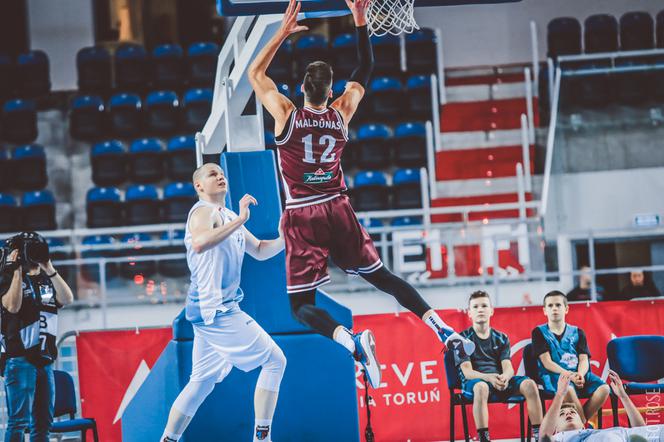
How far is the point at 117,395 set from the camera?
9742mm

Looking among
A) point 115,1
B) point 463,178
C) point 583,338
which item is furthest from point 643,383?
point 115,1

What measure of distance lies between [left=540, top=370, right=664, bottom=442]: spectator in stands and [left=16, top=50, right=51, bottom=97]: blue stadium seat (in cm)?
1235

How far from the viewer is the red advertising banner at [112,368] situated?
31.9 ft

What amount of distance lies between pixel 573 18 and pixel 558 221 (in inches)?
235

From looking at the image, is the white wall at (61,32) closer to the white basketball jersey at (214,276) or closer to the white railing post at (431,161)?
the white railing post at (431,161)

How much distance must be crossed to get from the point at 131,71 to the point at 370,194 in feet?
18.3

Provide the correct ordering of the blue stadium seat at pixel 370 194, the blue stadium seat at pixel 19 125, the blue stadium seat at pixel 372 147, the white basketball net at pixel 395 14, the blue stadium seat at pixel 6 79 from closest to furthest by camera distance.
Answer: the white basketball net at pixel 395 14 < the blue stadium seat at pixel 370 194 < the blue stadium seat at pixel 372 147 < the blue stadium seat at pixel 19 125 < the blue stadium seat at pixel 6 79

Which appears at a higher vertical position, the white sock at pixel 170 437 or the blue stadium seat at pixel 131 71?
the blue stadium seat at pixel 131 71

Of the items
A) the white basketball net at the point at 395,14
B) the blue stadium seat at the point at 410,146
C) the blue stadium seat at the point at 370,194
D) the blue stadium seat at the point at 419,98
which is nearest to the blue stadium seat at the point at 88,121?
the blue stadium seat at the point at 370,194

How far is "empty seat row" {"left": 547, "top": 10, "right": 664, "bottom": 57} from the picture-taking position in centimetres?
1639

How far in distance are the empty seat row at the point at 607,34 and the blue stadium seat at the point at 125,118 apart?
7.25 metres

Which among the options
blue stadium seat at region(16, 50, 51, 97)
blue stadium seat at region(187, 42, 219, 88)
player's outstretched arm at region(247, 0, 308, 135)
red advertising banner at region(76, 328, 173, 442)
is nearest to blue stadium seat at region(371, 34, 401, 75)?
blue stadium seat at region(187, 42, 219, 88)

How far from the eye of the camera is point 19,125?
53.4ft

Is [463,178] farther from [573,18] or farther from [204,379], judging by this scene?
[204,379]
